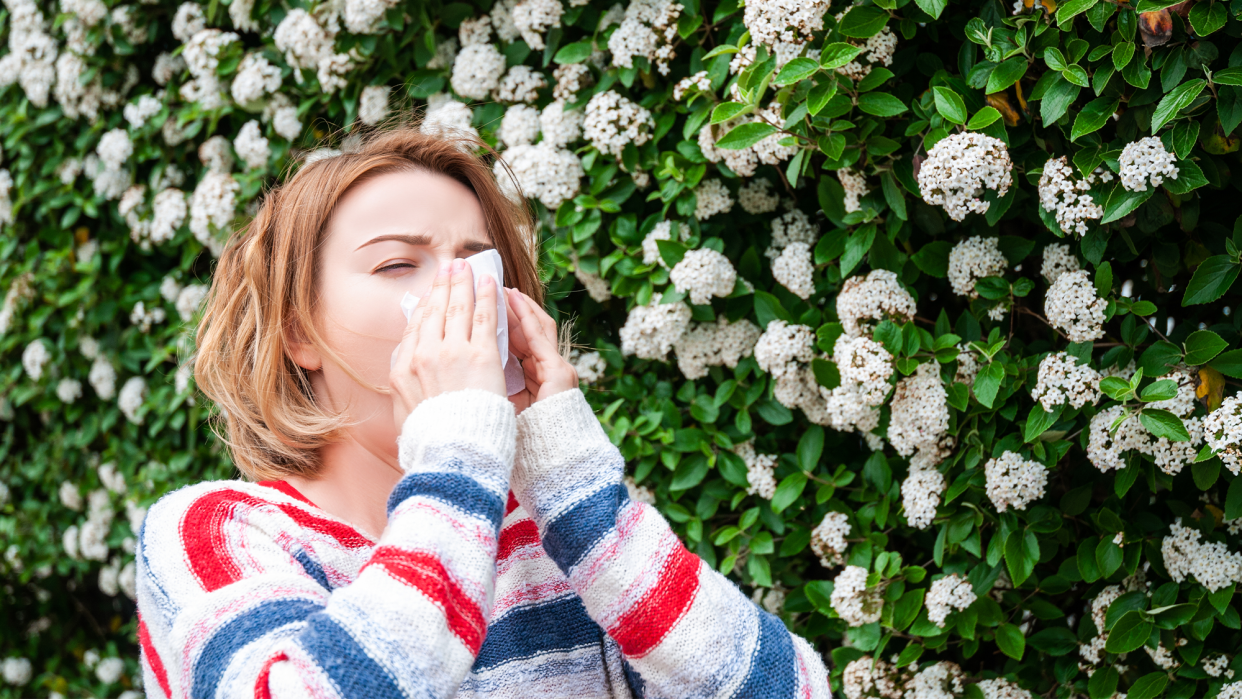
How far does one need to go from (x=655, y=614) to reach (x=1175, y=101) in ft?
3.72

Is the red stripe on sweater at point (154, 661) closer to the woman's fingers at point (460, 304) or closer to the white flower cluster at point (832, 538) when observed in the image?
the woman's fingers at point (460, 304)

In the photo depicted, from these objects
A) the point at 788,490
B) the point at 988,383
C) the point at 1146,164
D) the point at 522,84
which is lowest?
the point at 788,490

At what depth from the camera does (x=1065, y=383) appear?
1.58 meters

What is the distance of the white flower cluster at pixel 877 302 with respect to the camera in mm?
1779

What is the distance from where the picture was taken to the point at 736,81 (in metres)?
1.81

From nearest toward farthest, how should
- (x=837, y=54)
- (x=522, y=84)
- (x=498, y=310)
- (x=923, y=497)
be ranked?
(x=498, y=310) → (x=837, y=54) → (x=923, y=497) → (x=522, y=84)

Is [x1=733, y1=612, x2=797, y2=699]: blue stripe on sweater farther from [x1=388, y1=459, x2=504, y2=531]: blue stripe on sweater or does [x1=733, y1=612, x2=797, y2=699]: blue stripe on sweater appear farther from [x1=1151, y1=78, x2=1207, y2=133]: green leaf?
[x1=1151, y1=78, x2=1207, y2=133]: green leaf

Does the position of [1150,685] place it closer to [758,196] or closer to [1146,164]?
[1146,164]

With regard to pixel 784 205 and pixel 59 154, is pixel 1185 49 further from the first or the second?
pixel 59 154

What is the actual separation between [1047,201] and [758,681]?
3.17ft

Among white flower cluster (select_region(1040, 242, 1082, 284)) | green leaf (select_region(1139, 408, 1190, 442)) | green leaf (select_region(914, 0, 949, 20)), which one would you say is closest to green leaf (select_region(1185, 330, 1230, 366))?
green leaf (select_region(1139, 408, 1190, 442))

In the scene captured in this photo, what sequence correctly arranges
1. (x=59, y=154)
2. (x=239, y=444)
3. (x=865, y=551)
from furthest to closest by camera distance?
(x=59, y=154)
(x=865, y=551)
(x=239, y=444)

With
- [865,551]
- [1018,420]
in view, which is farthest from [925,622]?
[1018,420]

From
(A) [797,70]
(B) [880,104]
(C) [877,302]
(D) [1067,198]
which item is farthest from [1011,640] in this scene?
(A) [797,70]
